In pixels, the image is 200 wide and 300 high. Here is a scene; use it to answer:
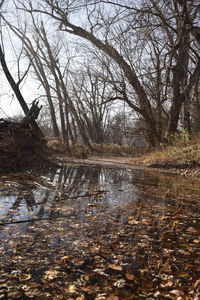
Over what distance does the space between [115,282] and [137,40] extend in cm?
781

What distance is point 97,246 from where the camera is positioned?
3.05 metres

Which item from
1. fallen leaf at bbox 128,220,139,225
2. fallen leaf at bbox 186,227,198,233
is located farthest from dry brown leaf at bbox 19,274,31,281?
fallen leaf at bbox 186,227,198,233

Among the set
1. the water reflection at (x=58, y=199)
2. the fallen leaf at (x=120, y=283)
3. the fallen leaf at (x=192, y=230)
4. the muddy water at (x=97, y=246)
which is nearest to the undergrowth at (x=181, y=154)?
the water reflection at (x=58, y=199)

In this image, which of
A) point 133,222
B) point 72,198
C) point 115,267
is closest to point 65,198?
point 72,198

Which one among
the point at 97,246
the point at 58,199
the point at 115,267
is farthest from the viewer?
the point at 58,199

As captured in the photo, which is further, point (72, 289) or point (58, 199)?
point (58, 199)

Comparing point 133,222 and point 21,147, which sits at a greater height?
point 21,147

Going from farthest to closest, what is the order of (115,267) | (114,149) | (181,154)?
(114,149), (181,154), (115,267)

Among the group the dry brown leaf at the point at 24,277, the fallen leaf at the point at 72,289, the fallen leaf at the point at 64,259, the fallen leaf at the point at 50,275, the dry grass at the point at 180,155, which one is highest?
the dry grass at the point at 180,155

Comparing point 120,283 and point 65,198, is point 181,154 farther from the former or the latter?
point 120,283

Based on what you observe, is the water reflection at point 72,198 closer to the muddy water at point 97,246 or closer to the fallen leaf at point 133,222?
the muddy water at point 97,246

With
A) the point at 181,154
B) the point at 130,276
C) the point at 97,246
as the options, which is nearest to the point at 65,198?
the point at 97,246

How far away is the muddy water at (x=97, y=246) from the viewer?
2240 millimetres

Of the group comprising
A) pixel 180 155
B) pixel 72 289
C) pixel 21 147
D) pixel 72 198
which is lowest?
pixel 72 289
